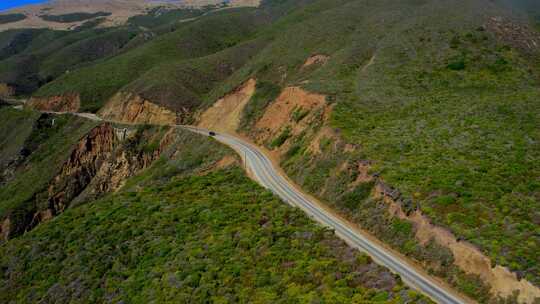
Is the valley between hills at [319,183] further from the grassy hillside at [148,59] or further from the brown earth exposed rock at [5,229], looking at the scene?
the grassy hillside at [148,59]

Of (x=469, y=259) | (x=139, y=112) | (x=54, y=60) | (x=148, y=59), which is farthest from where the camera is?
(x=54, y=60)

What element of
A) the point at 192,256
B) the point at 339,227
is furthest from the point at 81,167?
the point at 339,227

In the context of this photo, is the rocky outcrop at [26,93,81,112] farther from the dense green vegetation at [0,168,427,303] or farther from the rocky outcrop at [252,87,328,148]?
the dense green vegetation at [0,168,427,303]

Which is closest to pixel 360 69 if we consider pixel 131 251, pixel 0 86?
pixel 131 251

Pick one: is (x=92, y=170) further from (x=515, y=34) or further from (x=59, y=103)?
(x=515, y=34)

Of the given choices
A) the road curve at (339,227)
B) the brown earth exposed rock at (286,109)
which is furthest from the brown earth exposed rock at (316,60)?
the road curve at (339,227)

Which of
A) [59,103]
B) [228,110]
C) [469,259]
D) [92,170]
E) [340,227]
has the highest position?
[469,259]
